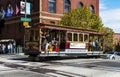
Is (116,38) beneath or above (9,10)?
beneath

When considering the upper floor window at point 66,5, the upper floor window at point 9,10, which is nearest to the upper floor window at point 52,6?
the upper floor window at point 66,5

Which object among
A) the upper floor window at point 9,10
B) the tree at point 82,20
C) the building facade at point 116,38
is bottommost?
the building facade at point 116,38

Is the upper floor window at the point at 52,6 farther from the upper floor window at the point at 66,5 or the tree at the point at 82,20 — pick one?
the tree at the point at 82,20

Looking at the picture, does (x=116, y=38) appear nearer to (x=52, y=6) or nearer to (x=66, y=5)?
(x=66, y=5)

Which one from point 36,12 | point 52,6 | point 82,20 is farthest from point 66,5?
point 82,20

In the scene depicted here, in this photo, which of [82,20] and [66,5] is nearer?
[82,20]

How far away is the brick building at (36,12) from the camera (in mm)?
50281

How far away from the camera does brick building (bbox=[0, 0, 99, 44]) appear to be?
50.3 meters

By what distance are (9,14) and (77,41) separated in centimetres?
2693

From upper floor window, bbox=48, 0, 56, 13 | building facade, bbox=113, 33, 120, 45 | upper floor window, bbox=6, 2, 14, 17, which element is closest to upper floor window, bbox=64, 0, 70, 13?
upper floor window, bbox=48, 0, 56, 13

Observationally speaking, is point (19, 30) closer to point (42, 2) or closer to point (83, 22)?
point (42, 2)

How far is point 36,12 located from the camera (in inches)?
1986

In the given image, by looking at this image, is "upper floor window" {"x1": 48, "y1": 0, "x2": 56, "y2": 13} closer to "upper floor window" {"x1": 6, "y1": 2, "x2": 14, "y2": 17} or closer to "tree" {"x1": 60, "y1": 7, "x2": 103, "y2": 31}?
"tree" {"x1": 60, "y1": 7, "x2": 103, "y2": 31}

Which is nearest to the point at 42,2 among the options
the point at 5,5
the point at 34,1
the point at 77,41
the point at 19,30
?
the point at 34,1
